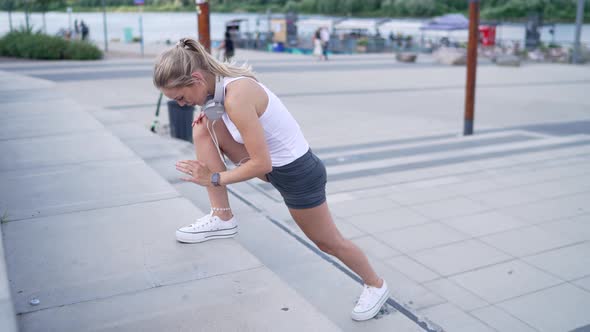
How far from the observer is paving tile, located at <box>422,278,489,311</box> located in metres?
3.67

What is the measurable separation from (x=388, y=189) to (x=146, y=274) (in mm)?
3513

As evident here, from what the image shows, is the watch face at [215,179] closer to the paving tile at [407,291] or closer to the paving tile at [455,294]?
the paving tile at [407,291]

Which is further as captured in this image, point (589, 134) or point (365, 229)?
point (589, 134)

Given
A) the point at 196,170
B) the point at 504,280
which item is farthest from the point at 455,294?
the point at 196,170

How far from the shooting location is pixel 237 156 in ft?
10.4

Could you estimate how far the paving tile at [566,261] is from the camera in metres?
4.12

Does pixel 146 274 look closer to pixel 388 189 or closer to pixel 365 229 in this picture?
pixel 365 229

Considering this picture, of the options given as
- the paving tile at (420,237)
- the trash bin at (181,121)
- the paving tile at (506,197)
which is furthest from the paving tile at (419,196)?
the trash bin at (181,121)

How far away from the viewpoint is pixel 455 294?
→ 12.5 ft

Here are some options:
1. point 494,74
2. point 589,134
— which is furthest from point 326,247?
point 494,74

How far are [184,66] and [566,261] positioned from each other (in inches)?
125

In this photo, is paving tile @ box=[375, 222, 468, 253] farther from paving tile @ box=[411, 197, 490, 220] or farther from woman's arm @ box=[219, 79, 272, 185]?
woman's arm @ box=[219, 79, 272, 185]

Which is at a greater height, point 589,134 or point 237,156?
point 237,156

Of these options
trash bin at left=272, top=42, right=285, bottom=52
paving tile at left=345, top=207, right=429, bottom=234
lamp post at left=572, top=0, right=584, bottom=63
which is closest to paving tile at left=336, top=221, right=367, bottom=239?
paving tile at left=345, top=207, right=429, bottom=234
